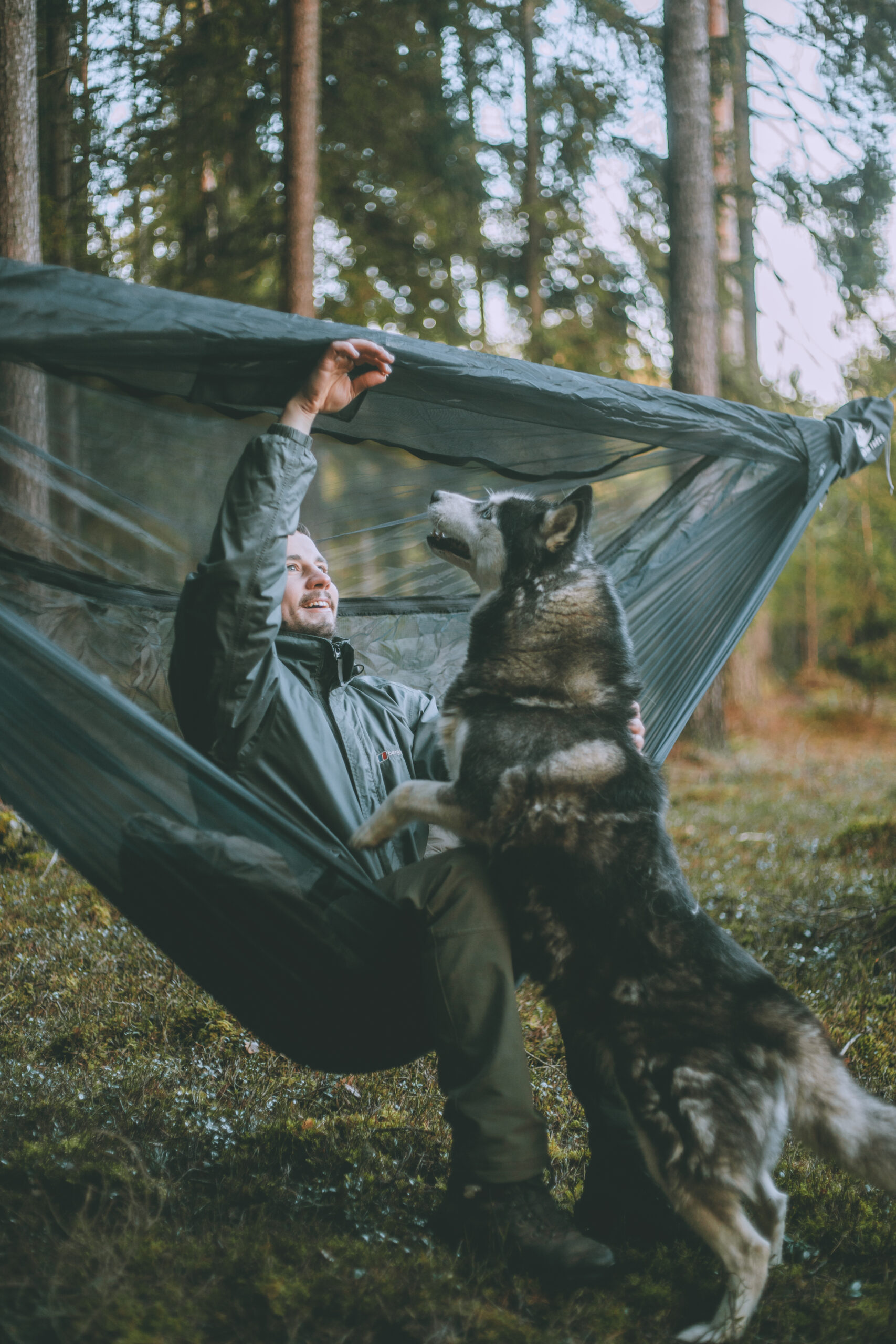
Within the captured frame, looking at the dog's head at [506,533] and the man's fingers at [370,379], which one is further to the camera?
the dog's head at [506,533]

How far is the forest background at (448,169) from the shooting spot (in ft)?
16.9

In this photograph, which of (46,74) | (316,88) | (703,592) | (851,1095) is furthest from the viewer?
(316,88)

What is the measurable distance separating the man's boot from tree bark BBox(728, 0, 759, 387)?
782 cm

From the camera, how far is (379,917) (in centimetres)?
186

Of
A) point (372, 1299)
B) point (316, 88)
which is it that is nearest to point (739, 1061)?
point (372, 1299)

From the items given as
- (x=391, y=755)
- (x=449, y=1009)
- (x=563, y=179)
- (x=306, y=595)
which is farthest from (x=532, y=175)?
(x=449, y=1009)

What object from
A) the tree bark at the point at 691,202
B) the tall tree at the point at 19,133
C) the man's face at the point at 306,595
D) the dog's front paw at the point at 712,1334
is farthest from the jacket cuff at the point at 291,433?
the tree bark at the point at 691,202

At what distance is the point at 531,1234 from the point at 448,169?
779 centimetres

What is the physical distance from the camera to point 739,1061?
5.61 feet

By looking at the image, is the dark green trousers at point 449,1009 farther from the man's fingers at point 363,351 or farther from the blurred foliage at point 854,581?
the blurred foliage at point 854,581

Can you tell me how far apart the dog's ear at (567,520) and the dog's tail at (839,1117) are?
1.28 m

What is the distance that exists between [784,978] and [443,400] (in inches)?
96.6

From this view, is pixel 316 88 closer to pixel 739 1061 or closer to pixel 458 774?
pixel 458 774

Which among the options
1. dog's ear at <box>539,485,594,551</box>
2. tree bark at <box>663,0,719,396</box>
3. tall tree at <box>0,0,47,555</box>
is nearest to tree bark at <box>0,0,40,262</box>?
tall tree at <box>0,0,47,555</box>
